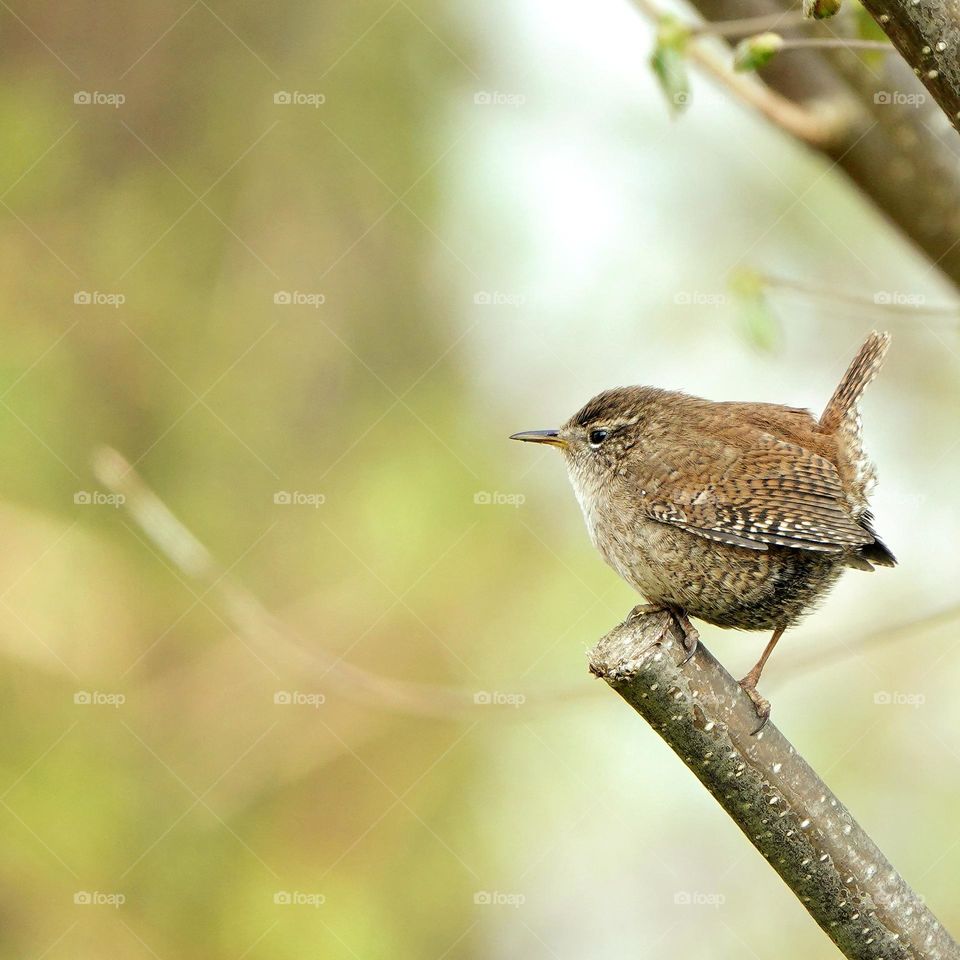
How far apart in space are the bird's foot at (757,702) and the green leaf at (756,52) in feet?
5.10

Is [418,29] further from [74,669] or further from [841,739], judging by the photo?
[841,739]

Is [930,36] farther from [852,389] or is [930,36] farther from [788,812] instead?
[852,389]

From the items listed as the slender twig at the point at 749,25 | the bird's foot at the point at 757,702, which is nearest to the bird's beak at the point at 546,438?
the bird's foot at the point at 757,702

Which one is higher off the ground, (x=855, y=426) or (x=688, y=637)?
(x=855, y=426)

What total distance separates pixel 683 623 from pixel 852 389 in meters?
1.45

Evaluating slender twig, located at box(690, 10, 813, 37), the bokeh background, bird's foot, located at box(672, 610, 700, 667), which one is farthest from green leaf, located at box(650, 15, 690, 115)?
the bokeh background

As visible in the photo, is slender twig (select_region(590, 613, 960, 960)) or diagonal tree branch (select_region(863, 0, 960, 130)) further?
slender twig (select_region(590, 613, 960, 960))

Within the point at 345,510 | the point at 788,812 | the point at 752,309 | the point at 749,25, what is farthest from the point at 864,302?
the point at 345,510

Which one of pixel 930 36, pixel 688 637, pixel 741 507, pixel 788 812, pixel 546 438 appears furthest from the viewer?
pixel 546 438

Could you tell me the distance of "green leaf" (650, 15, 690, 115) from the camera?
315cm

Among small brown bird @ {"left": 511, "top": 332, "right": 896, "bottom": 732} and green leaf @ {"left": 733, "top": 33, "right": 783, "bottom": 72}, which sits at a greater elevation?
green leaf @ {"left": 733, "top": 33, "right": 783, "bottom": 72}

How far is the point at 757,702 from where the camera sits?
2879mm

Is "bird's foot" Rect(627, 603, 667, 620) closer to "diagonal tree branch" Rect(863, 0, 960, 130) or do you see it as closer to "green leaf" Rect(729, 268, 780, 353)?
"green leaf" Rect(729, 268, 780, 353)

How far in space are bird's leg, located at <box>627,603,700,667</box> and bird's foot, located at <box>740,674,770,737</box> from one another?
0.14 meters
